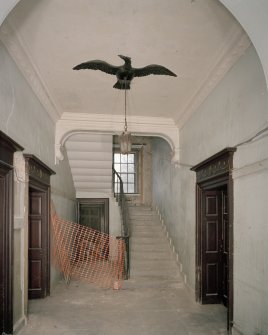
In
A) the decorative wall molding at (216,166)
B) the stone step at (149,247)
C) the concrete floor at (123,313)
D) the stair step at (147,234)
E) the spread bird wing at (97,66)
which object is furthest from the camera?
the stair step at (147,234)

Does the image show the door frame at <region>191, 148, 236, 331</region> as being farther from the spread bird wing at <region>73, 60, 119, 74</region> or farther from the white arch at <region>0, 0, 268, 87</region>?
the white arch at <region>0, 0, 268, 87</region>

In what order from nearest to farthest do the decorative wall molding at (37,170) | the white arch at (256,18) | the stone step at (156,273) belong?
the white arch at (256,18)
the decorative wall molding at (37,170)
the stone step at (156,273)

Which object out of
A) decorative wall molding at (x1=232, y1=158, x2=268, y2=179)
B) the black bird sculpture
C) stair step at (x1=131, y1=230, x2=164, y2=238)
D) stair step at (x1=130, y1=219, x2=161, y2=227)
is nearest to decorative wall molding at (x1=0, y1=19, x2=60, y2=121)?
the black bird sculpture

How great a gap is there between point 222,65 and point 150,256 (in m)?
5.48

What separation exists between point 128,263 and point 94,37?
539 centimetres

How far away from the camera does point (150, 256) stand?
28.0ft

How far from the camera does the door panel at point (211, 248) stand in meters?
5.93

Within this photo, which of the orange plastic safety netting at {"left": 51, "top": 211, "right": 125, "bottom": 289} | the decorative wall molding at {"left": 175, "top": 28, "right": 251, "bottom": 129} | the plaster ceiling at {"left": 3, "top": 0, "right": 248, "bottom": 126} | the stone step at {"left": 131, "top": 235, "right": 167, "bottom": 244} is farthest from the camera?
the stone step at {"left": 131, "top": 235, "right": 167, "bottom": 244}

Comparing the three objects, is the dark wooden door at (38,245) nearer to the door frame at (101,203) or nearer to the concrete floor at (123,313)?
the concrete floor at (123,313)

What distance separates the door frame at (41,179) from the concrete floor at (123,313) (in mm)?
771

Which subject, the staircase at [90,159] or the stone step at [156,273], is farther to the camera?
the staircase at [90,159]

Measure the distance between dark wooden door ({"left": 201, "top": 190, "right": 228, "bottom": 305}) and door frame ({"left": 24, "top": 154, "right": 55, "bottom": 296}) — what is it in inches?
114

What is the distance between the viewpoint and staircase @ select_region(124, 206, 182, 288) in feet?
24.6

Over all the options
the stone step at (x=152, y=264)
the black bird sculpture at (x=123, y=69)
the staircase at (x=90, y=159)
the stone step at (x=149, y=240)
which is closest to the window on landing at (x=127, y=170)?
the staircase at (x=90, y=159)
